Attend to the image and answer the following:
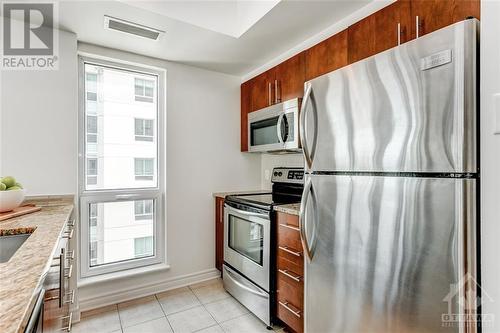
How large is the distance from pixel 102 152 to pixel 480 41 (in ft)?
8.90

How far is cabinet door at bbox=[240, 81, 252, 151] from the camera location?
9.93ft

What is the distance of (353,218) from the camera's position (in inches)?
52.6

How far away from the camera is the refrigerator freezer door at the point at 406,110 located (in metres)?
0.97

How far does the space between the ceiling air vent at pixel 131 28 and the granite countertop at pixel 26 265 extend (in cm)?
139

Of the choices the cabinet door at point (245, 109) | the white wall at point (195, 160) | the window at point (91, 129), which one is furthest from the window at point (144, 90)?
the cabinet door at point (245, 109)

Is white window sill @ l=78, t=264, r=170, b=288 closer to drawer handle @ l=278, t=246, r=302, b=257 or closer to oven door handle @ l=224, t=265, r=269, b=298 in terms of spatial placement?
oven door handle @ l=224, t=265, r=269, b=298

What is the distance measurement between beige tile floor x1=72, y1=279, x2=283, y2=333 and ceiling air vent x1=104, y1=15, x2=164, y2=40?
2309 mm

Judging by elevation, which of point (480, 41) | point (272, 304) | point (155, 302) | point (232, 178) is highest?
point (480, 41)

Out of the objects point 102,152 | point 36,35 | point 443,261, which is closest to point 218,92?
point 102,152

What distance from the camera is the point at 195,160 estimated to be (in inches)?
114

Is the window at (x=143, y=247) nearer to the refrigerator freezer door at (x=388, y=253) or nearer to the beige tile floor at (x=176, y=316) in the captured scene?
the beige tile floor at (x=176, y=316)

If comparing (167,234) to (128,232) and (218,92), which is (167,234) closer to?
(128,232)

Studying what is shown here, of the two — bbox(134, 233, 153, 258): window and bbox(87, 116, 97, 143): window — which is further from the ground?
bbox(87, 116, 97, 143): window

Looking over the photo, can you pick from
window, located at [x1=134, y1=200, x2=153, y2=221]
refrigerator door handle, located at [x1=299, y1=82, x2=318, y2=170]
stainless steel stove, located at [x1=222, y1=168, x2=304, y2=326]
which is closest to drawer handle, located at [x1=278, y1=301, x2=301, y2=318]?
stainless steel stove, located at [x1=222, y1=168, x2=304, y2=326]
